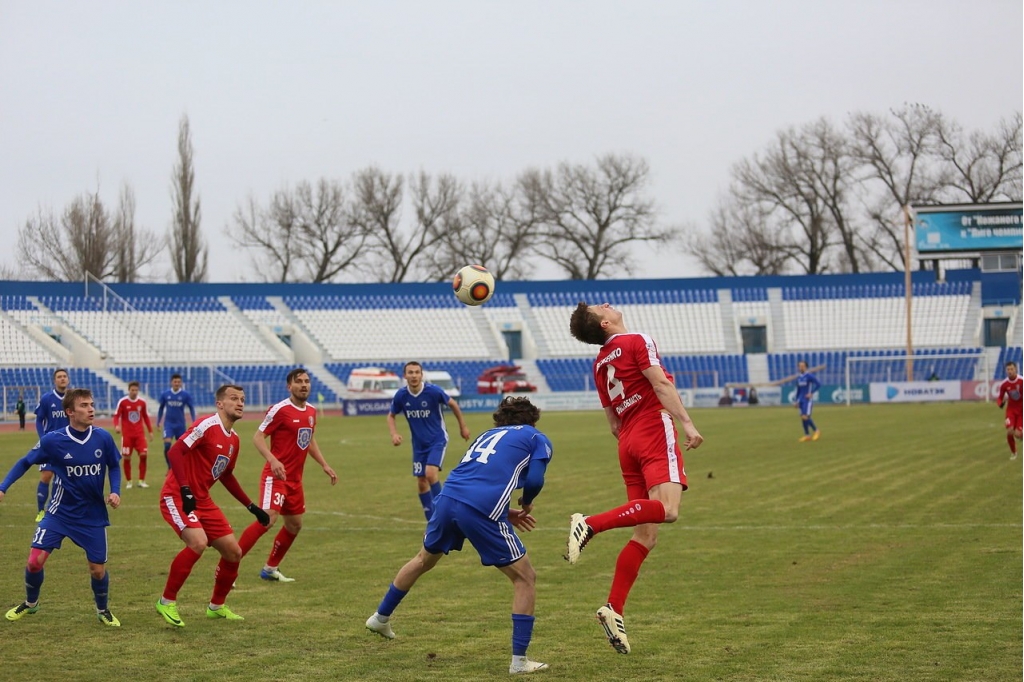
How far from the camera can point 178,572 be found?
29.1 ft

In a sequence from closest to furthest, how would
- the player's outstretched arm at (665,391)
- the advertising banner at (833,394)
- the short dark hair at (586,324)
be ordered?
the player's outstretched arm at (665,391) < the short dark hair at (586,324) < the advertising banner at (833,394)

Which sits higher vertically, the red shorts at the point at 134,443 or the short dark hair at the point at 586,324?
the short dark hair at the point at 586,324

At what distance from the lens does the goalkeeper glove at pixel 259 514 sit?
350 inches

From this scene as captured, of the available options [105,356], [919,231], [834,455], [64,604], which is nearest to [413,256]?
[105,356]

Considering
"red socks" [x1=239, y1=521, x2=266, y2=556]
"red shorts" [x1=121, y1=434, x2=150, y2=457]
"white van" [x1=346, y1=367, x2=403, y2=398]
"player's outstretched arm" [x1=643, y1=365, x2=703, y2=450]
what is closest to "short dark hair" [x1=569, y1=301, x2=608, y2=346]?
"player's outstretched arm" [x1=643, y1=365, x2=703, y2=450]

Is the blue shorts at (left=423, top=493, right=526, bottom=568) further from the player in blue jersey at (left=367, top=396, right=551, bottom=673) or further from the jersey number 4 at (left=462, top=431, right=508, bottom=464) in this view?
the jersey number 4 at (left=462, top=431, right=508, bottom=464)

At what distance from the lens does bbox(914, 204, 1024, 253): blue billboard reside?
59.8 metres

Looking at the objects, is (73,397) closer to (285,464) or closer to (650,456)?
(285,464)

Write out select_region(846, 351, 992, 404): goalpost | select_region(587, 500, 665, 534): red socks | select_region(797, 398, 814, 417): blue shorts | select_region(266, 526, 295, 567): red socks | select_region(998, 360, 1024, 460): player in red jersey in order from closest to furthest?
select_region(587, 500, 665, 534): red socks, select_region(266, 526, 295, 567): red socks, select_region(998, 360, 1024, 460): player in red jersey, select_region(797, 398, 814, 417): blue shorts, select_region(846, 351, 992, 404): goalpost

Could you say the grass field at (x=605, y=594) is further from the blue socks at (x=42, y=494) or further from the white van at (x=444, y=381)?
the white van at (x=444, y=381)

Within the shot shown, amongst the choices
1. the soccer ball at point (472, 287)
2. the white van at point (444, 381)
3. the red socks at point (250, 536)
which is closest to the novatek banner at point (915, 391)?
the white van at point (444, 381)

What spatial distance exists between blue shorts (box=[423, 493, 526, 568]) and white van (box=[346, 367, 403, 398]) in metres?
49.1

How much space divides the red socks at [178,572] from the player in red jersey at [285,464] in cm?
142

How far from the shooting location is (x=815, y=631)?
813 centimetres
